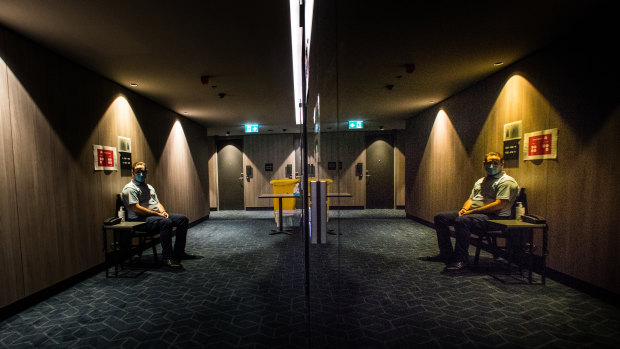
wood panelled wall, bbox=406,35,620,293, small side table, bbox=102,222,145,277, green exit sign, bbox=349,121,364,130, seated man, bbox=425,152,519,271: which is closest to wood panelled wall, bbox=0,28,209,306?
small side table, bbox=102,222,145,277

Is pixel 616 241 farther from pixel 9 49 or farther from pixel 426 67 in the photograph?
pixel 9 49

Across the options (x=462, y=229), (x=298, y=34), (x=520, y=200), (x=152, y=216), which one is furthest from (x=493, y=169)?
(x=152, y=216)

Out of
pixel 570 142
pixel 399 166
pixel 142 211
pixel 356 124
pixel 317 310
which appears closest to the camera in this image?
pixel 317 310

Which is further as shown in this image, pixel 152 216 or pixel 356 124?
pixel 356 124

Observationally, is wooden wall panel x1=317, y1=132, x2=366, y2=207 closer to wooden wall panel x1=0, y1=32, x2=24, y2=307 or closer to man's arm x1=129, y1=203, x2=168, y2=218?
man's arm x1=129, y1=203, x2=168, y2=218

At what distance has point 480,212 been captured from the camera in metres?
3.79

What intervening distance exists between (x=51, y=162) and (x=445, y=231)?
5.59m

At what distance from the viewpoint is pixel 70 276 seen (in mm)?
3416

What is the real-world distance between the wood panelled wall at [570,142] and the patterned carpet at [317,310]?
53 cm

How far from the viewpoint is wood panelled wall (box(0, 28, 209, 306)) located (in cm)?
273

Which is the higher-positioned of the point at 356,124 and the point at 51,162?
the point at 356,124

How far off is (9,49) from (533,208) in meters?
6.75

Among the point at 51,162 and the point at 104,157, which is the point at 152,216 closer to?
the point at 104,157

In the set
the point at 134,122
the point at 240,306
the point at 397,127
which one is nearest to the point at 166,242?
the point at 240,306
